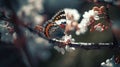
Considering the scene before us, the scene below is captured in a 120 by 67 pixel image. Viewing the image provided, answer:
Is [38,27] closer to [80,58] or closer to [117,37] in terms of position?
[117,37]

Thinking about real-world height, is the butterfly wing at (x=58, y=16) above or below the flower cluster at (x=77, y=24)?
above

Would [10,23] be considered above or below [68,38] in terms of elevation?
above

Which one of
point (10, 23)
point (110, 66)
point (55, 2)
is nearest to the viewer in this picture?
point (110, 66)

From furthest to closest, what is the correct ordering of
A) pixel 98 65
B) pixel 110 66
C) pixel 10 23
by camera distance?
1. pixel 98 65
2. pixel 10 23
3. pixel 110 66

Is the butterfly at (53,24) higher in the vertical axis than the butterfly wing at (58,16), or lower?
lower

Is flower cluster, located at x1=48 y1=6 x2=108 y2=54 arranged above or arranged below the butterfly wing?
below

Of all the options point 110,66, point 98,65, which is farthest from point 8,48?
point 110,66

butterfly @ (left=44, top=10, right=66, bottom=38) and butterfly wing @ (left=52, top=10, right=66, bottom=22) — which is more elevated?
butterfly wing @ (left=52, top=10, right=66, bottom=22)

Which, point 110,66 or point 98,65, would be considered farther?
point 98,65

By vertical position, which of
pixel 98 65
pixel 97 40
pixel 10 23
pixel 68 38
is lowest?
pixel 98 65
